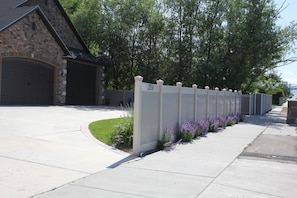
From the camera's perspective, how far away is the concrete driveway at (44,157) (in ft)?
19.7

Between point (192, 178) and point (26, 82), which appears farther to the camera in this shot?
point (26, 82)

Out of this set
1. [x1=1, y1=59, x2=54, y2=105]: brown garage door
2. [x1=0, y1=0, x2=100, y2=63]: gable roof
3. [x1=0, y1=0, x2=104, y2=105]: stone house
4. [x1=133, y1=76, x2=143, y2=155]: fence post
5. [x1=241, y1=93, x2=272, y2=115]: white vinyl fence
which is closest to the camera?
[x1=133, y1=76, x2=143, y2=155]: fence post

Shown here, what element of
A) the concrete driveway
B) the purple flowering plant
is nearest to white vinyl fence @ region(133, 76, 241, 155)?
the purple flowering plant

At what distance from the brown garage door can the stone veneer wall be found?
2.17 ft

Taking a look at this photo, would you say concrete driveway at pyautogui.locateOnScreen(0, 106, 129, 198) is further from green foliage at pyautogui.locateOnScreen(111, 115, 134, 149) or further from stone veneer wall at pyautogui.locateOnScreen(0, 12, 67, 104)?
stone veneer wall at pyautogui.locateOnScreen(0, 12, 67, 104)

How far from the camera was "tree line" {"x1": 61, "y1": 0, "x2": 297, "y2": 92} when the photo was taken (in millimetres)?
28672

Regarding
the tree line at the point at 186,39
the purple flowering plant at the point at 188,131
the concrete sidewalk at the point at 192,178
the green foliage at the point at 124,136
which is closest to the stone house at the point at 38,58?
the tree line at the point at 186,39

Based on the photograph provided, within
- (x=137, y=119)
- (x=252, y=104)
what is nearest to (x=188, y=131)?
(x=137, y=119)

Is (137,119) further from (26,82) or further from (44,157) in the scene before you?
(26,82)

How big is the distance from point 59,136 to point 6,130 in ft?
5.44

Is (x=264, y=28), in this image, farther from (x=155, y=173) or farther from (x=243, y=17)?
(x=155, y=173)

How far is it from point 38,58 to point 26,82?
6.45 ft

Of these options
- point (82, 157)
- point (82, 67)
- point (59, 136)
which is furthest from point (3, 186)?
point (82, 67)

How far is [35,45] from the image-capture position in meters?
22.5
